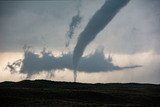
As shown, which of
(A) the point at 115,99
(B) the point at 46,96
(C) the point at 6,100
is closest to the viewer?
(C) the point at 6,100

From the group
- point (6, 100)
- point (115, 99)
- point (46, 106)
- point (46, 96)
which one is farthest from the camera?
point (115, 99)

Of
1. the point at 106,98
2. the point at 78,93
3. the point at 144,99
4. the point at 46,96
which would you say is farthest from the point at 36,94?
the point at 144,99

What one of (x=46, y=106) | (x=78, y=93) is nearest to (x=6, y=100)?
(x=46, y=106)

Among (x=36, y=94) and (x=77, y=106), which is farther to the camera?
(x=36, y=94)

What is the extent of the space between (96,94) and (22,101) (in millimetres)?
38104

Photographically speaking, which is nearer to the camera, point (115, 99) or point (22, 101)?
point (22, 101)

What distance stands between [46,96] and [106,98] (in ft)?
74.9

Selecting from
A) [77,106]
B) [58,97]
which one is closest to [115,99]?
[58,97]

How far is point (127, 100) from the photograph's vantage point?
127812 millimetres

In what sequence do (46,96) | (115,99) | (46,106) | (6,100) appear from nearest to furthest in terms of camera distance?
1. (46,106)
2. (6,100)
3. (46,96)
4. (115,99)

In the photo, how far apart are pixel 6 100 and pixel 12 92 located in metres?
20.4

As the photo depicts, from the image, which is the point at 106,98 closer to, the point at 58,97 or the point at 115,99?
the point at 115,99

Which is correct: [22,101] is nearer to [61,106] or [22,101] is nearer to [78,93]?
[61,106]

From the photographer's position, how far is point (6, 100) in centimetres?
A: 9962
